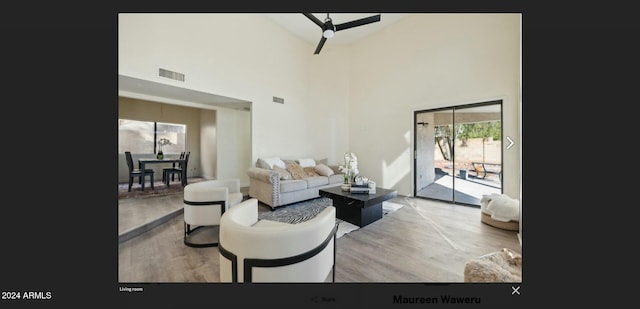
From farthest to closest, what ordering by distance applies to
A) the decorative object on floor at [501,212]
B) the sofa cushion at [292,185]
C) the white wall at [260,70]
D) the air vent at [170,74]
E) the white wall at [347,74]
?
1. the sofa cushion at [292,185]
2. the white wall at [347,74]
3. the air vent at [170,74]
4. the white wall at [260,70]
5. the decorative object on floor at [501,212]

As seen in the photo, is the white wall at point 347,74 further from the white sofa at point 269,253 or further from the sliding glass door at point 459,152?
the white sofa at point 269,253

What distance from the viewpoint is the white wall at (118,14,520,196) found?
2969mm

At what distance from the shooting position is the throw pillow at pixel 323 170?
4363 millimetres

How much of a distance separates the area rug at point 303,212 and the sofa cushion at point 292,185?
11.7 inches

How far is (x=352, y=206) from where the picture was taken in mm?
2508

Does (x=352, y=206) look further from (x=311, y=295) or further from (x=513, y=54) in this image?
(x=513, y=54)

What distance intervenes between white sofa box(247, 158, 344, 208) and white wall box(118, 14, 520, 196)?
0.68 meters

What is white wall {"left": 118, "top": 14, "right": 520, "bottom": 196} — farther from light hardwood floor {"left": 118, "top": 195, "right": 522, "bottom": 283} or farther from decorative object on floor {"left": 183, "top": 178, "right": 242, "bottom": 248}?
decorative object on floor {"left": 183, "top": 178, "right": 242, "bottom": 248}

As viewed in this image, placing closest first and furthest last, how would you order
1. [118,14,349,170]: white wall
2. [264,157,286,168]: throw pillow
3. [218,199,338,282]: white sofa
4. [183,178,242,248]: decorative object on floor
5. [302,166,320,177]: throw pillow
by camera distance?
[218,199,338,282]: white sofa → [183,178,242,248]: decorative object on floor → [118,14,349,170]: white wall → [264,157,286,168]: throw pillow → [302,166,320,177]: throw pillow

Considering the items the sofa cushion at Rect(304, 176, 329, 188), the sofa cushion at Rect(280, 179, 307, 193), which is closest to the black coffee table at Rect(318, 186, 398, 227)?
the sofa cushion at Rect(280, 179, 307, 193)

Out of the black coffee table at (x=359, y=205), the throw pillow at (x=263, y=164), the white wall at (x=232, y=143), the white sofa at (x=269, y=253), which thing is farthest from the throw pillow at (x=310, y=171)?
the white sofa at (x=269, y=253)

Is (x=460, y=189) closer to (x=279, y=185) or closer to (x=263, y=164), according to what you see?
(x=279, y=185)

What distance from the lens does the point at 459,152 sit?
12.2 feet
